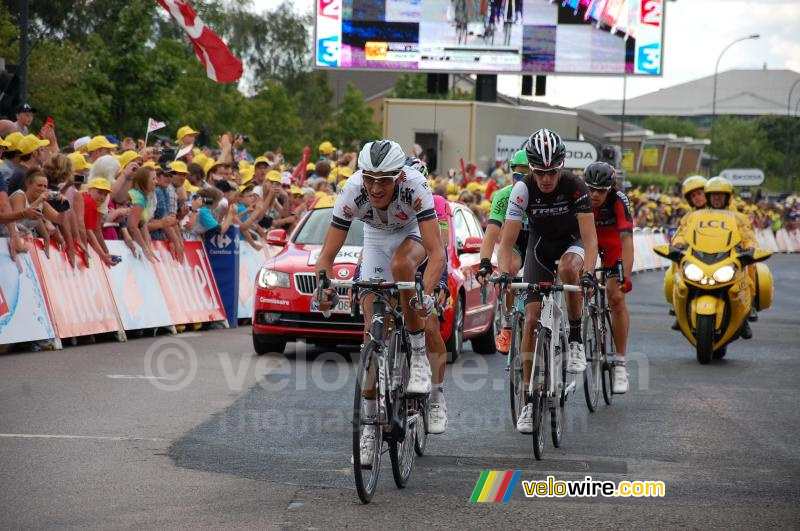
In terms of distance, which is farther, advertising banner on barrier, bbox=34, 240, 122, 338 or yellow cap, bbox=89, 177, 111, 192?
yellow cap, bbox=89, 177, 111, 192

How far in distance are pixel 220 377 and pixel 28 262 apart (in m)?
2.74

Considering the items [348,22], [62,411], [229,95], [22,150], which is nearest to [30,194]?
[22,150]

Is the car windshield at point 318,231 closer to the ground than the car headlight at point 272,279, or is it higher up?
higher up

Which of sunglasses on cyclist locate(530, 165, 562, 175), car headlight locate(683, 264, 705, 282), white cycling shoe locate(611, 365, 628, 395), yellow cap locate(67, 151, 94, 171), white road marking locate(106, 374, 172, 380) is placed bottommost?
white road marking locate(106, 374, 172, 380)

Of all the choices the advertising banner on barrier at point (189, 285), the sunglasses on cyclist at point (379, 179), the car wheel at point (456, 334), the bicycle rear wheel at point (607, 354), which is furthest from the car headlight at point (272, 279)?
the sunglasses on cyclist at point (379, 179)

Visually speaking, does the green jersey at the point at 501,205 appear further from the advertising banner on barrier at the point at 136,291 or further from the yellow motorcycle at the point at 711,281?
the advertising banner on barrier at the point at 136,291

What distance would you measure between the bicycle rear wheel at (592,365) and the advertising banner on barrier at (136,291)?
629cm

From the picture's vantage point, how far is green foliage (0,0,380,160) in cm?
4019

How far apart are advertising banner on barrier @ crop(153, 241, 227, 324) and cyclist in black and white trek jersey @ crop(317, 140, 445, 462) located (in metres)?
8.53

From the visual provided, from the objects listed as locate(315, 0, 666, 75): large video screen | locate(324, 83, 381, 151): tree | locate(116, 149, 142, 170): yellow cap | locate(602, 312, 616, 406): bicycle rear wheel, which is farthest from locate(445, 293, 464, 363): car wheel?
locate(324, 83, 381, 151): tree

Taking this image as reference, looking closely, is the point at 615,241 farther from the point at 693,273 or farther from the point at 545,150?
the point at 693,273

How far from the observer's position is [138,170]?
16172mm

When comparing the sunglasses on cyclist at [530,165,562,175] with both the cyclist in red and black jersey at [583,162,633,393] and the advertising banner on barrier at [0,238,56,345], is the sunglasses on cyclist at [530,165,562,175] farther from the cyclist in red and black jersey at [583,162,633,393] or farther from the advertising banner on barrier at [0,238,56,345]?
the advertising banner on barrier at [0,238,56,345]

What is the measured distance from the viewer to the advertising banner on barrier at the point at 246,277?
1869 centimetres
